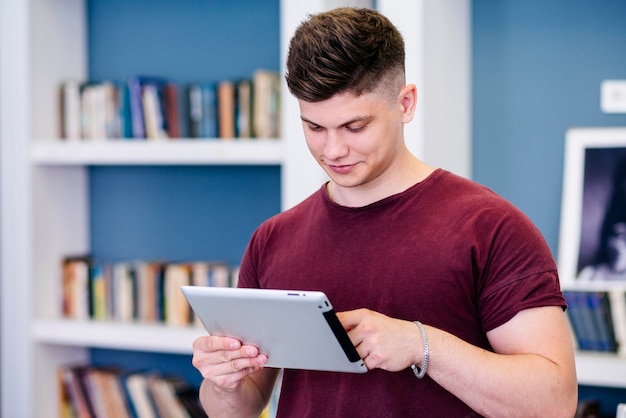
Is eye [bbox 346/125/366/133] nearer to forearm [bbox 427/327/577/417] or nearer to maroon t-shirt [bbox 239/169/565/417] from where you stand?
maroon t-shirt [bbox 239/169/565/417]

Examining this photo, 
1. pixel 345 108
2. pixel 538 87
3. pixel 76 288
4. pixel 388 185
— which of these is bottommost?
pixel 76 288

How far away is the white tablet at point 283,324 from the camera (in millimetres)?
1289

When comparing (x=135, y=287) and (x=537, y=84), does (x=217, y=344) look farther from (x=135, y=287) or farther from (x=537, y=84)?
(x=135, y=287)

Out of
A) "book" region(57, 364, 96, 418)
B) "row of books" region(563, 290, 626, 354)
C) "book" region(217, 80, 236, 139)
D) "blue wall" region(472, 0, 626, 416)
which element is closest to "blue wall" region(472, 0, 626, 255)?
"blue wall" region(472, 0, 626, 416)

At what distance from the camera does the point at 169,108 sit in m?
3.08

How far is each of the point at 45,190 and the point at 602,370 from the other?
6.52ft

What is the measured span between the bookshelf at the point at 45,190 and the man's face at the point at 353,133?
136 centimetres

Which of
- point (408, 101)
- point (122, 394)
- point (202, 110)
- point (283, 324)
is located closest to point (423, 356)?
point (283, 324)

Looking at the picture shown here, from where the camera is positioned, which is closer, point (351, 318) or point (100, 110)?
point (351, 318)

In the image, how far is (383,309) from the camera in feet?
4.83

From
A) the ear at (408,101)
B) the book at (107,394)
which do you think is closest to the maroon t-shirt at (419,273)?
the ear at (408,101)

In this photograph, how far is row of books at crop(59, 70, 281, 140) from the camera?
2.91 metres

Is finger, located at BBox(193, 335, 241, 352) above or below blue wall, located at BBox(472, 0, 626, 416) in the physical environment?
below

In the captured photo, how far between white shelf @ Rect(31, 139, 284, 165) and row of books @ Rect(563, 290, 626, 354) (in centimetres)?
98
